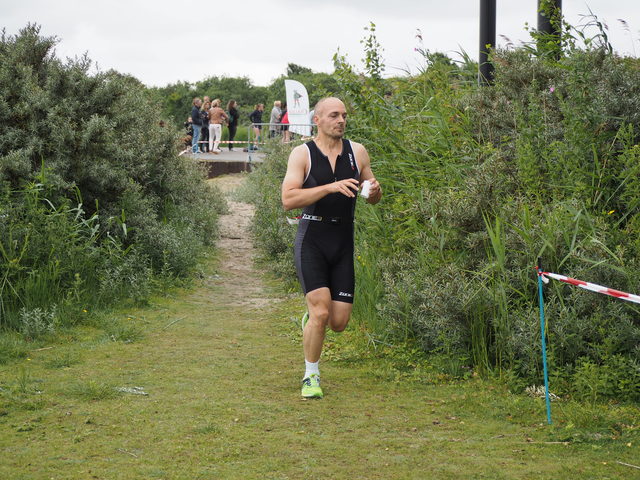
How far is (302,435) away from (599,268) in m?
2.37

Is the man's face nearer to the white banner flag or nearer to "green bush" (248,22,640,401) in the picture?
"green bush" (248,22,640,401)

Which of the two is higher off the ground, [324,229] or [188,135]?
[188,135]

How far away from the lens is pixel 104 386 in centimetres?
592

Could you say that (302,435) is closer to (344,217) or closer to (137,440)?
(137,440)

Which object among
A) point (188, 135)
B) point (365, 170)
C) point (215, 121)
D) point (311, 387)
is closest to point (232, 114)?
point (215, 121)

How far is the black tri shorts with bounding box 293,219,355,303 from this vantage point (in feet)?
19.7

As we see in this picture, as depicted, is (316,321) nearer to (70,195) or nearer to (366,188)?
(366,188)

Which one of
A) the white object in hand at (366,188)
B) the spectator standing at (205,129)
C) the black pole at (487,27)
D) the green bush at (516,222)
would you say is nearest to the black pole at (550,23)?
the green bush at (516,222)

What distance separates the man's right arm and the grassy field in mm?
1323

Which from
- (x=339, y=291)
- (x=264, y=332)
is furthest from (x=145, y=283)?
(x=339, y=291)

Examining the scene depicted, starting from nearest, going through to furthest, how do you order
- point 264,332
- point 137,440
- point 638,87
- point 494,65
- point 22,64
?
point 137,440
point 638,87
point 264,332
point 494,65
point 22,64

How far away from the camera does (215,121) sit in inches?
1081

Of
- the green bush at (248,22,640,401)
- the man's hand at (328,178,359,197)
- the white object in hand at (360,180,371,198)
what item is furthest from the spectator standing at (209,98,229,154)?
the man's hand at (328,178,359,197)

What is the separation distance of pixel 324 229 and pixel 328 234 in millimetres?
44
